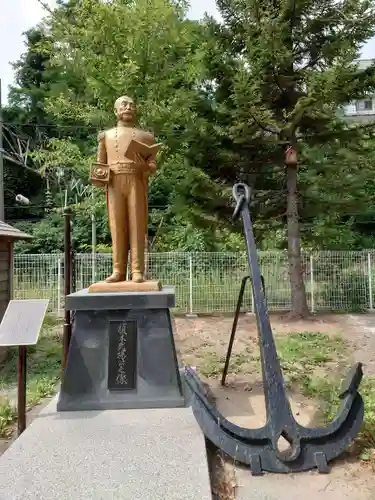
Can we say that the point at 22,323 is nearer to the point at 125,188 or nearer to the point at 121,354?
the point at 121,354

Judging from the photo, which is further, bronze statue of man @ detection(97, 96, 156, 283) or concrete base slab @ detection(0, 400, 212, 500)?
bronze statue of man @ detection(97, 96, 156, 283)

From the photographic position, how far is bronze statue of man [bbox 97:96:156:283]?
4.20 metres

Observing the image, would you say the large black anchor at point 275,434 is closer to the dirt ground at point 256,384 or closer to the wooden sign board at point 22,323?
the dirt ground at point 256,384

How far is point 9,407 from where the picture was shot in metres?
4.55

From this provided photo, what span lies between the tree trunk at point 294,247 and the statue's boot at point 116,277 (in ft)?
20.2

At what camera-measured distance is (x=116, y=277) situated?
4.23 meters

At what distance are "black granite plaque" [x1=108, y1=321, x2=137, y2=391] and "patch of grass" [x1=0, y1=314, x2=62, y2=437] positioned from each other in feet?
4.22

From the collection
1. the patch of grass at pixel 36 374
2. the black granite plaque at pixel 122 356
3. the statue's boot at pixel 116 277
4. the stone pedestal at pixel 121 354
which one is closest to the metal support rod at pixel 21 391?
the stone pedestal at pixel 121 354

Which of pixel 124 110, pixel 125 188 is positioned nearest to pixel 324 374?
pixel 125 188

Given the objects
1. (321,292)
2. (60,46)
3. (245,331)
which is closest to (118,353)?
(245,331)

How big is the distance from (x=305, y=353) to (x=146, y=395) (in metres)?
3.84

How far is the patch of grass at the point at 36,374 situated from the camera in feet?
14.5

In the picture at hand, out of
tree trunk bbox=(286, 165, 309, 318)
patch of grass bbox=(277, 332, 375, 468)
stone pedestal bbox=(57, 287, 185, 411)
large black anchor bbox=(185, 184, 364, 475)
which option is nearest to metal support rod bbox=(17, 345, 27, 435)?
stone pedestal bbox=(57, 287, 185, 411)

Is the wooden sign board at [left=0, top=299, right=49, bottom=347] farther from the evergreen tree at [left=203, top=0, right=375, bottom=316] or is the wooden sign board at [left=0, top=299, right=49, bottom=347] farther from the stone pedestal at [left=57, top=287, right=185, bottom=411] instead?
the evergreen tree at [left=203, top=0, right=375, bottom=316]
